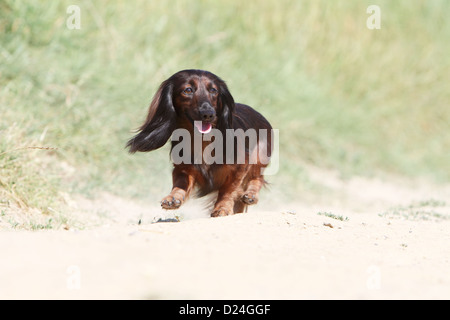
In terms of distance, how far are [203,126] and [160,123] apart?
36 centimetres

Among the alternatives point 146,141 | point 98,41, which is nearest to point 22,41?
point 98,41

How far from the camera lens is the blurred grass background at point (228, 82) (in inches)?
249

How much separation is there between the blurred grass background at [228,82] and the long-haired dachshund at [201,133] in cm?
93

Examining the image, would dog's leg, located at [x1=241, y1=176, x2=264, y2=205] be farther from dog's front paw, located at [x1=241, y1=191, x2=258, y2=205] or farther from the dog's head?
the dog's head

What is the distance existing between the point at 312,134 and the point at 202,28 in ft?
6.84

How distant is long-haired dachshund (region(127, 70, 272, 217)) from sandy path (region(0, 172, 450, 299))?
720 millimetres

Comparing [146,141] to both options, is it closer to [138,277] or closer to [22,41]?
[138,277]

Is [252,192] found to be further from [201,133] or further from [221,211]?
[201,133]

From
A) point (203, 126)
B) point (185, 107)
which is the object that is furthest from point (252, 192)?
point (185, 107)

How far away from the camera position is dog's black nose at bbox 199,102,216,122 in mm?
4650

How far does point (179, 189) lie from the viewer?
193 inches

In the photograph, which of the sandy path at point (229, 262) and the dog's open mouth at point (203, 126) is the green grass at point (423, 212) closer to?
the sandy path at point (229, 262)

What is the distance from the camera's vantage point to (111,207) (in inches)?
236

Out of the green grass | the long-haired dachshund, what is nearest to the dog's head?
the long-haired dachshund
